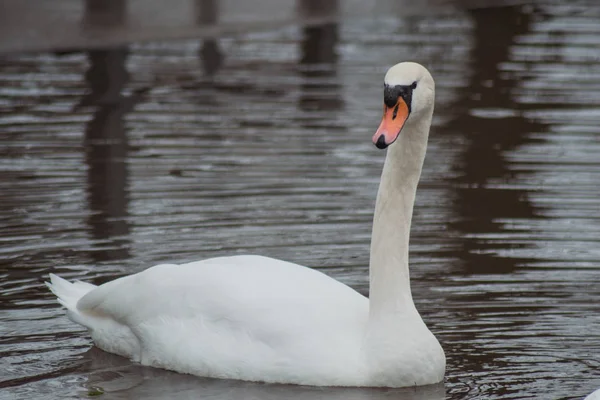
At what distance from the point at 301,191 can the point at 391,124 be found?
3861mm

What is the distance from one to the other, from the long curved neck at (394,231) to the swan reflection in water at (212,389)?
0.35 meters

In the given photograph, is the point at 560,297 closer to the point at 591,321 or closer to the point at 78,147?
the point at 591,321

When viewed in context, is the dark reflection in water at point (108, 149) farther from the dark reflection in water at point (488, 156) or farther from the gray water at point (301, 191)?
the dark reflection in water at point (488, 156)

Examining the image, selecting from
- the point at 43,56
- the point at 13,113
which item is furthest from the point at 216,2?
the point at 13,113

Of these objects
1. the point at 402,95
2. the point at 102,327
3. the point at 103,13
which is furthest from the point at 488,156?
the point at 103,13

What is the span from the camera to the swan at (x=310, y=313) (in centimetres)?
620

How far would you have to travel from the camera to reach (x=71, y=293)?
705 cm

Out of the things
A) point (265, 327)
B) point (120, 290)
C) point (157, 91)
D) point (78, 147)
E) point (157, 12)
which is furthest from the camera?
point (157, 12)

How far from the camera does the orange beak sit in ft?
18.9

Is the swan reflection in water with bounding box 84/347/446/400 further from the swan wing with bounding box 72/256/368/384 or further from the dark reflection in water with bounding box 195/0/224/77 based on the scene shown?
the dark reflection in water with bounding box 195/0/224/77

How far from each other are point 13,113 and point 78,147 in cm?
157

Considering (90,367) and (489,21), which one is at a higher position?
(489,21)

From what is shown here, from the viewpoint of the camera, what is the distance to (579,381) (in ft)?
20.9

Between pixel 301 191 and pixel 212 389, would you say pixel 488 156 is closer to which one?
pixel 301 191
